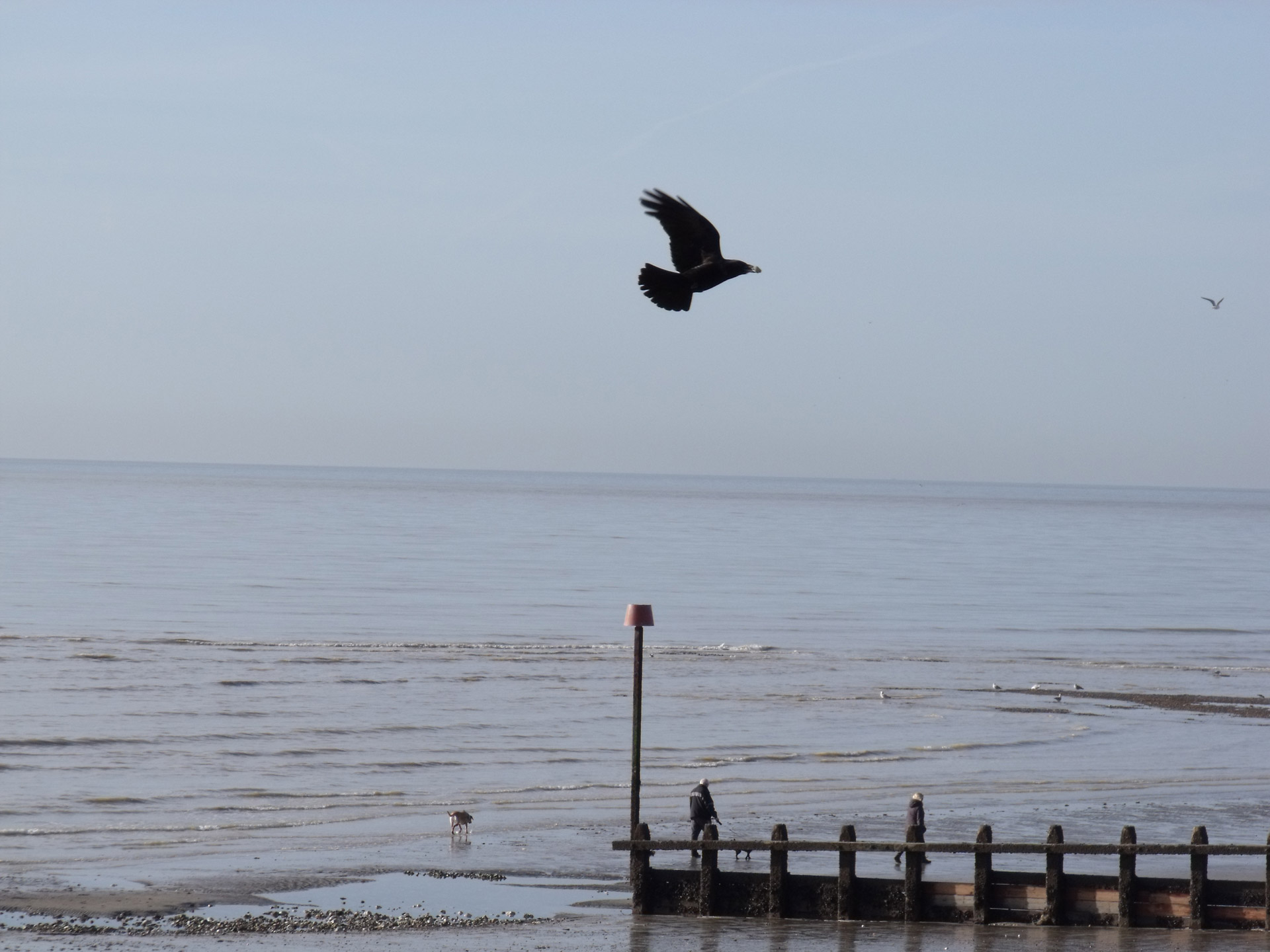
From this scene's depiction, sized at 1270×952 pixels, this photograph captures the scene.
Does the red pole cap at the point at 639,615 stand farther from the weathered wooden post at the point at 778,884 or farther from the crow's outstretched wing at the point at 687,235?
the crow's outstretched wing at the point at 687,235

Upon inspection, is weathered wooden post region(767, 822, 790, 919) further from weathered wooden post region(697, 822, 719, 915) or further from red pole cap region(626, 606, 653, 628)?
red pole cap region(626, 606, 653, 628)

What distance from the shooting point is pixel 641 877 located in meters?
18.2

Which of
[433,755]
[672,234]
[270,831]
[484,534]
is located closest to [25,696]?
[433,755]

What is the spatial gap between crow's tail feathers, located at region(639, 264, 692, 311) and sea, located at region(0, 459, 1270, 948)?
8.70 m

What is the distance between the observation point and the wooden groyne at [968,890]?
17016 mm

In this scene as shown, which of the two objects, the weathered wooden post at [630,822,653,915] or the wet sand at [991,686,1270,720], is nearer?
the weathered wooden post at [630,822,653,915]

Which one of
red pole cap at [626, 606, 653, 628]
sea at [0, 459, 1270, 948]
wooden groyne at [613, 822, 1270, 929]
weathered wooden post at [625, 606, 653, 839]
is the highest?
red pole cap at [626, 606, 653, 628]

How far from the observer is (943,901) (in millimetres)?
17641

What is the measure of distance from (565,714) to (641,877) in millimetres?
18679

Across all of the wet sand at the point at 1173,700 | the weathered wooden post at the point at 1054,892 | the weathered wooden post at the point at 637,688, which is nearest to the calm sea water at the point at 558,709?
the wet sand at the point at 1173,700

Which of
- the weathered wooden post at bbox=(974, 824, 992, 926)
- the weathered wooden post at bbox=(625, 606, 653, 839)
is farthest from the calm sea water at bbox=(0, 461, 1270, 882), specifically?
the weathered wooden post at bbox=(974, 824, 992, 926)

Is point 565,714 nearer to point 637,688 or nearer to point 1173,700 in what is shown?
point 1173,700

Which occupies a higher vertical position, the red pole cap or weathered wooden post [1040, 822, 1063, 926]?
the red pole cap

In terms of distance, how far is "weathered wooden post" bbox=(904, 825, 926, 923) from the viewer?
17.4 meters
